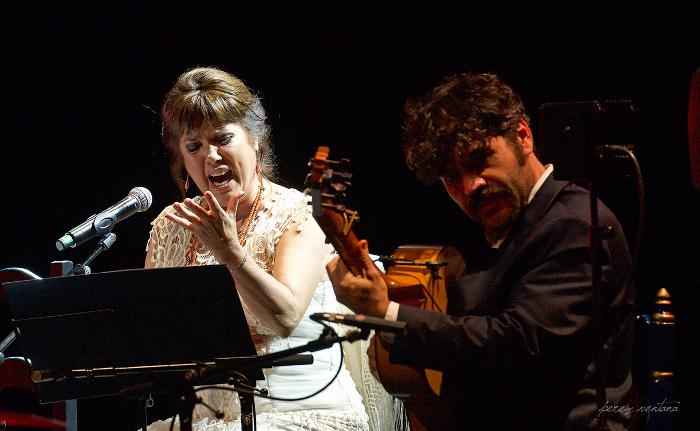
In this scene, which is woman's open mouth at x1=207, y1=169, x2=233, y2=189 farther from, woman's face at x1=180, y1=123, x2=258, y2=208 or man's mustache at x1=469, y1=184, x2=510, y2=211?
man's mustache at x1=469, y1=184, x2=510, y2=211

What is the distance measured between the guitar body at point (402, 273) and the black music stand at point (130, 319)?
304 mm

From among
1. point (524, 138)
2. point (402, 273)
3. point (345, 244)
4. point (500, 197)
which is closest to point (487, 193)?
point (500, 197)

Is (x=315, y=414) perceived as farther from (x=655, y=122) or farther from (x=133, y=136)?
(x=133, y=136)

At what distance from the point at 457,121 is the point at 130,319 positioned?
3.53 feet

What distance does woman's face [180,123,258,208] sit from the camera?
317 cm

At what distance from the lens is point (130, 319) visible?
2320 millimetres

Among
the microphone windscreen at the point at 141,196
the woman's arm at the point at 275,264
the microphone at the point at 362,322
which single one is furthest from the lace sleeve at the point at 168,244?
the microphone at the point at 362,322

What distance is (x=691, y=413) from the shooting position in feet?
11.5

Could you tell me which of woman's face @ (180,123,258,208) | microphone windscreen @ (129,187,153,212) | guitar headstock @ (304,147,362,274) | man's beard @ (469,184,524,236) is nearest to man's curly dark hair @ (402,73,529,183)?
man's beard @ (469,184,524,236)

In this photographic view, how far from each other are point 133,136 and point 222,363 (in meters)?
2.87

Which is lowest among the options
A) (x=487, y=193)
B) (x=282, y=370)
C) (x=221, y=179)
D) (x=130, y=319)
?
(x=282, y=370)

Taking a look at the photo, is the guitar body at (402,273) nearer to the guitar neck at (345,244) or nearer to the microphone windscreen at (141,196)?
the guitar neck at (345,244)

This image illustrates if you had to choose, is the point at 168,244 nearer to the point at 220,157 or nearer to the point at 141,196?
the point at 141,196

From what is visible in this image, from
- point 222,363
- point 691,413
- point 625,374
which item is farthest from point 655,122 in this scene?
point 222,363
